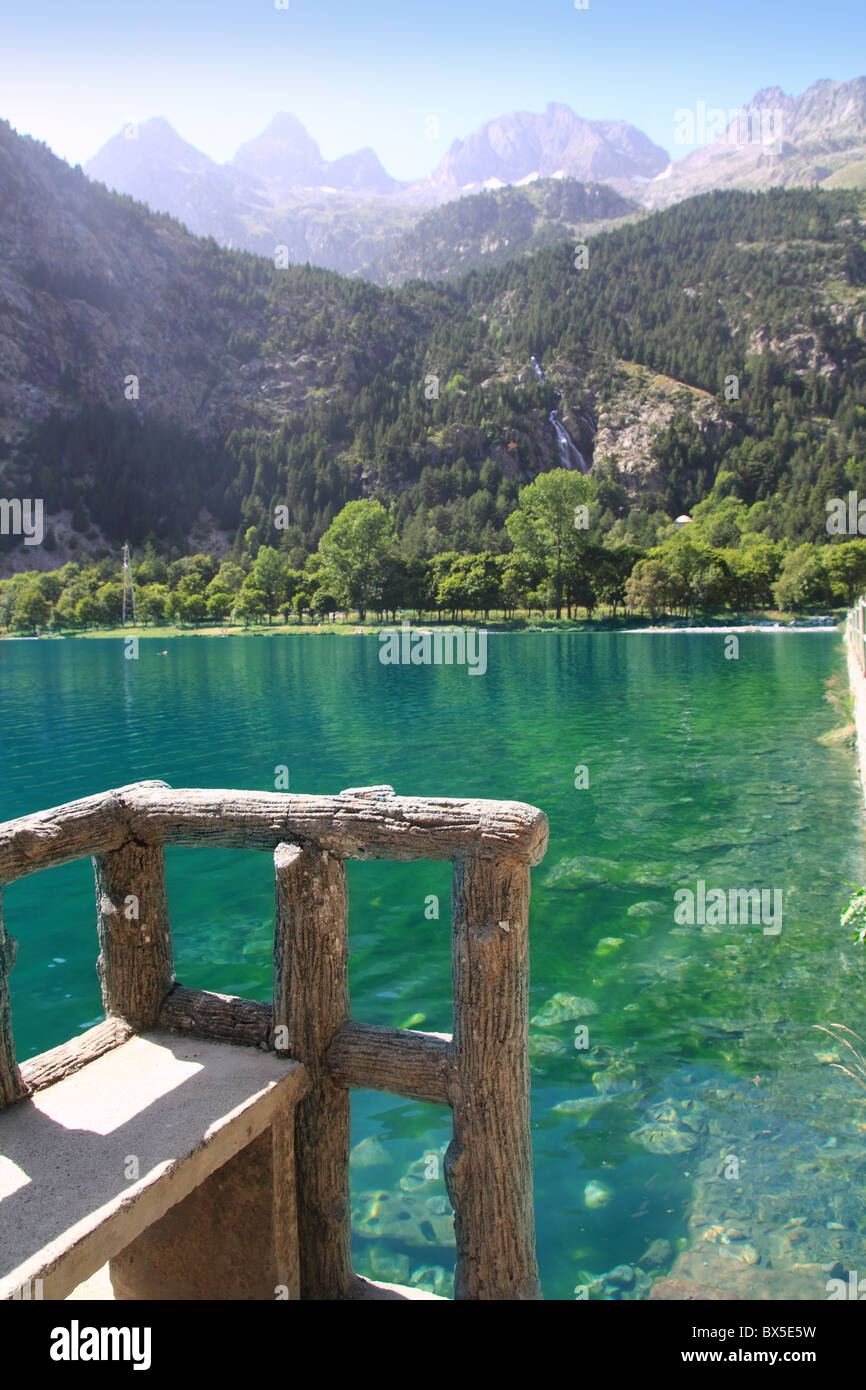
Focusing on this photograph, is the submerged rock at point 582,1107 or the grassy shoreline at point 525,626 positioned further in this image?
the grassy shoreline at point 525,626

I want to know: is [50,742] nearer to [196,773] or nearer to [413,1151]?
[196,773]

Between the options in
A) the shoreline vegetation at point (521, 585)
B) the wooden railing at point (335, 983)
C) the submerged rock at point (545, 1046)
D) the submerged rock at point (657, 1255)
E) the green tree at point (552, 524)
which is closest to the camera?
the wooden railing at point (335, 983)

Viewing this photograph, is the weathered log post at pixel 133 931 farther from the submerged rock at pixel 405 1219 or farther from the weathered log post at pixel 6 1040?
the submerged rock at pixel 405 1219

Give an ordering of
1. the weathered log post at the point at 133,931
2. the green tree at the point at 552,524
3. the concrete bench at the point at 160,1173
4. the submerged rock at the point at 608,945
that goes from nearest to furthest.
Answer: the concrete bench at the point at 160,1173, the weathered log post at the point at 133,931, the submerged rock at the point at 608,945, the green tree at the point at 552,524

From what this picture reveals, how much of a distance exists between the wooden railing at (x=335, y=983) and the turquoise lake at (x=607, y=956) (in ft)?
8.76

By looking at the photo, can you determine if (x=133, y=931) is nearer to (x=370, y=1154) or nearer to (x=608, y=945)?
(x=370, y=1154)

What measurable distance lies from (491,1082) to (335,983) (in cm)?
112

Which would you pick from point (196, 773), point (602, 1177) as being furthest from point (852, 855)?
point (196, 773)

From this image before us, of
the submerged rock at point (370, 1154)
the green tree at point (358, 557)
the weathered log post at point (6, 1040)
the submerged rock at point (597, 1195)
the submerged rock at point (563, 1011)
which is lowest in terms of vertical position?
the submerged rock at point (370, 1154)

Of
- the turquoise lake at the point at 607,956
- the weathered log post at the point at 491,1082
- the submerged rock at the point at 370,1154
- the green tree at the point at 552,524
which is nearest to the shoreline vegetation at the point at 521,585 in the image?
the green tree at the point at 552,524

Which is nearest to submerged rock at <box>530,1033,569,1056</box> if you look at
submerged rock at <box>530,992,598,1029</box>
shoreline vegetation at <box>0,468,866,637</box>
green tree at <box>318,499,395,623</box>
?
submerged rock at <box>530,992,598,1029</box>

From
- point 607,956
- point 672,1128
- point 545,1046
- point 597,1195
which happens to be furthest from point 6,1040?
point 607,956

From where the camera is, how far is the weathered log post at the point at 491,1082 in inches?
184

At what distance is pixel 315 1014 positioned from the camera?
513cm
